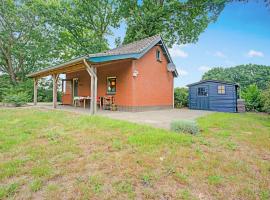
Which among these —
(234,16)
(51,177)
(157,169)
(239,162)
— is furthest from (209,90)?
(51,177)

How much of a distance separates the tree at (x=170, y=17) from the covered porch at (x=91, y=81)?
7.51m

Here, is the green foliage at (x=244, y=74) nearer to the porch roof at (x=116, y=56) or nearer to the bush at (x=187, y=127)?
the porch roof at (x=116, y=56)

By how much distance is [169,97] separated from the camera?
13.2 meters

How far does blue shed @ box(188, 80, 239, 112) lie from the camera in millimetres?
12752

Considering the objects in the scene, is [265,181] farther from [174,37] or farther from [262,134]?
[174,37]

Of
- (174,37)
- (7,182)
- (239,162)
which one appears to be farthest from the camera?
(174,37)

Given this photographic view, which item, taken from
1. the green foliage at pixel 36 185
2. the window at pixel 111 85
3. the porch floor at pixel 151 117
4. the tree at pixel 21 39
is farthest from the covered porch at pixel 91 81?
the tree at pixel 21 39

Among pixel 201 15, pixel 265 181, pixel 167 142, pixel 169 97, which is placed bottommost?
pixel 265 181

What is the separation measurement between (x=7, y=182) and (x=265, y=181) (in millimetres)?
3815

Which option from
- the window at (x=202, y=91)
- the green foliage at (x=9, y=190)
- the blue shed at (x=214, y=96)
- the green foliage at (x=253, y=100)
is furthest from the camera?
the window at (x=202, y=91)

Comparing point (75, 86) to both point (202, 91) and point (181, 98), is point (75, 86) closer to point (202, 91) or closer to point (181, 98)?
point (181, 98)

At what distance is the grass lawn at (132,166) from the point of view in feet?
8.05

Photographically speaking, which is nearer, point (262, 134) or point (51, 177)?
point (51, 177)

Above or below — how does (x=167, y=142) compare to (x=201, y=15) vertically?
below
